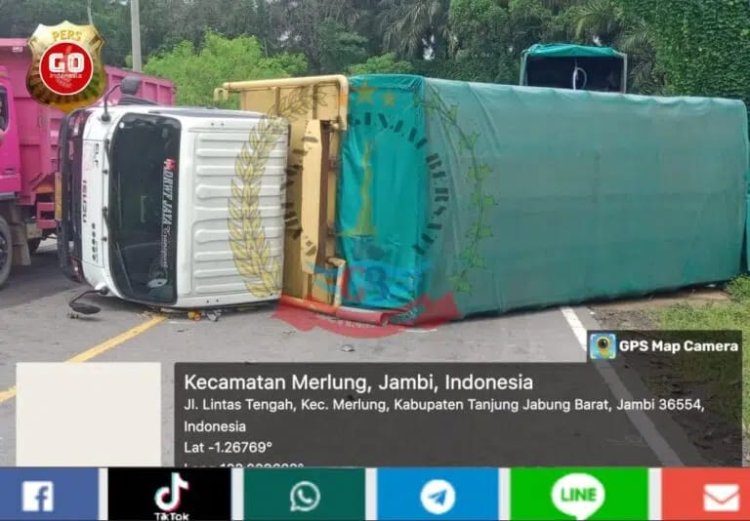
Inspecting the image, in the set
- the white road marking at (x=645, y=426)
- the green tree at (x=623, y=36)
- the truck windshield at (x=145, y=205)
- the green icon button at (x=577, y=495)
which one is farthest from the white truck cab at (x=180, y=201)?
the green tree at (x=623, y=36)

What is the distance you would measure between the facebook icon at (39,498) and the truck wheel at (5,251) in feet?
27.3

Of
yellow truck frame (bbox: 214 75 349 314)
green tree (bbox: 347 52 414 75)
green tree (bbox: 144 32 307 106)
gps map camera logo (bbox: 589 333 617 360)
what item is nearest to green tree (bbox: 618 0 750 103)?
yellow truck frame (bbox: 214 75 349 314)

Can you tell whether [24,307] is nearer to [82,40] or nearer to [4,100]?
[4,100]

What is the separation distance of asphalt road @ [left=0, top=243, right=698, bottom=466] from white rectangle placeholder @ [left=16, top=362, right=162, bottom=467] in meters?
2.27

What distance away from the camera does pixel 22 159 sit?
11.6 meters

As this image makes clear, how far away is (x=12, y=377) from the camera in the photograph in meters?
7.18

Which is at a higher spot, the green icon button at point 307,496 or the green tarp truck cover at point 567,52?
the green tarp truck cover at point 567,52

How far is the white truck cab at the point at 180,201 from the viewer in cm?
903

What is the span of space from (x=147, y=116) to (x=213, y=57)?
21352mm

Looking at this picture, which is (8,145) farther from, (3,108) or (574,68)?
(574,68)

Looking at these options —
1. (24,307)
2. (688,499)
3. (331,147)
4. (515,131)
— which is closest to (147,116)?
(331,147)

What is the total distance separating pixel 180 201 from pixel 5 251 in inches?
140

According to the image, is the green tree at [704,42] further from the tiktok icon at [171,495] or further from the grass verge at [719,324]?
the tiktok icon at [171,495]

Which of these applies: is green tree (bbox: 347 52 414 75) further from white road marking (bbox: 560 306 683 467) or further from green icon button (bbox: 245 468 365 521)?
green icon button (bbox: 245 468 365 521)
